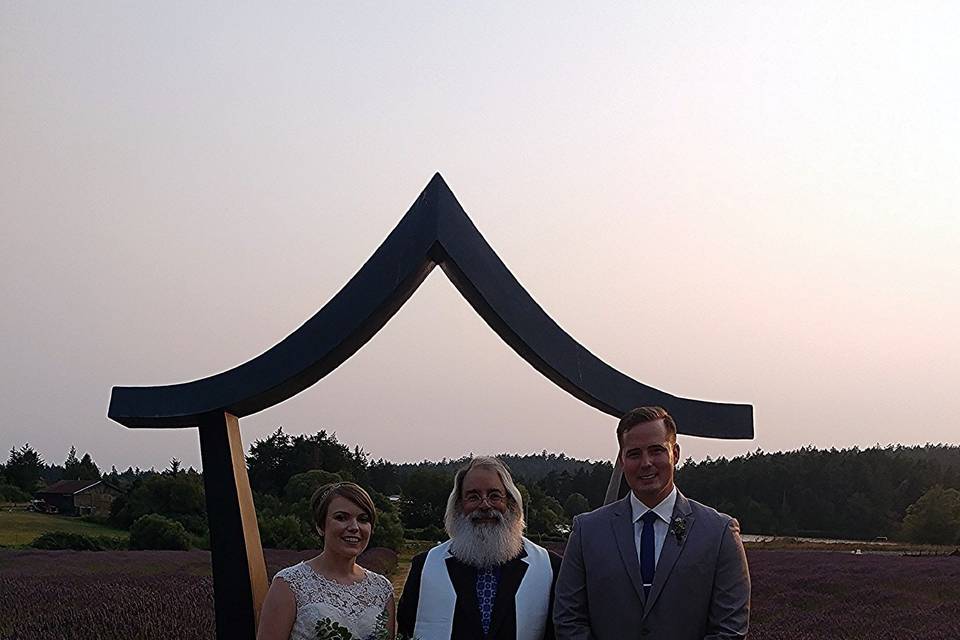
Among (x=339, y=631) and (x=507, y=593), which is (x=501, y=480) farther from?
(x=339, y=631)

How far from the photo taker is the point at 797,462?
41.6m

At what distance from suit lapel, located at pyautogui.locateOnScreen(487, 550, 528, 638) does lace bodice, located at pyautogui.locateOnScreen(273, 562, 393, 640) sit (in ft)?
1.43

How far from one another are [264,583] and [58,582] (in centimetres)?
696

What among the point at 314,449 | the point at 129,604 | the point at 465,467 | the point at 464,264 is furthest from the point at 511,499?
the point at 314,449

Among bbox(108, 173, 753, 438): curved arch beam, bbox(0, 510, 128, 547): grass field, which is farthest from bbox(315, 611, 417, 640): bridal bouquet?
bbox(0, 510, 128, 547): grass field

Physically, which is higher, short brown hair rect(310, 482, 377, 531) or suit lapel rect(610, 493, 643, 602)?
short brown hair rect(310, 482, 377, 531)

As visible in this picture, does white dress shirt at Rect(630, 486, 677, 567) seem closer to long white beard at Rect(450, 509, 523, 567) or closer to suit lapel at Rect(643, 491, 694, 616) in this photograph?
suit lapel at Rect(643, 491, 694, 616)

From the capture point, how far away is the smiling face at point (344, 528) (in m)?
3.79

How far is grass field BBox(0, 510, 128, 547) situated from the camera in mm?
24984

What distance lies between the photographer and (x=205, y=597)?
30.5 ft

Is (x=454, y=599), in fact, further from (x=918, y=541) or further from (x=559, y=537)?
(x=918, y=541)

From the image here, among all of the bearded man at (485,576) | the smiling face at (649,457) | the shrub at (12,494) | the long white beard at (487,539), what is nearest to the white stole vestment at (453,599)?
the bearded man at (485,576)

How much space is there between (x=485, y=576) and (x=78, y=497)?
38.1 metres

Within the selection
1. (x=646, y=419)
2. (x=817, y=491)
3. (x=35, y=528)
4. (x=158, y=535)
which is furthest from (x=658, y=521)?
(x=817, y=491)
